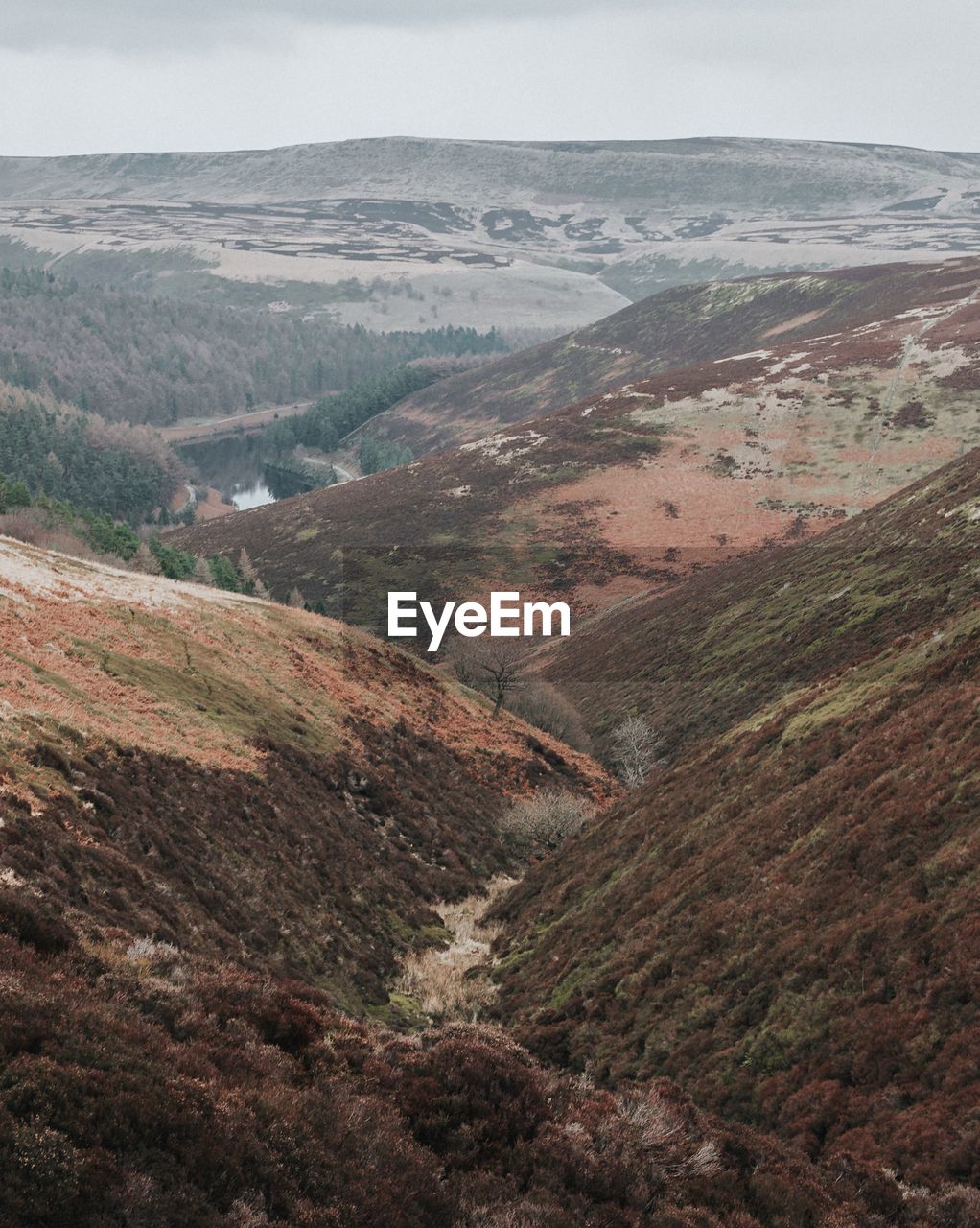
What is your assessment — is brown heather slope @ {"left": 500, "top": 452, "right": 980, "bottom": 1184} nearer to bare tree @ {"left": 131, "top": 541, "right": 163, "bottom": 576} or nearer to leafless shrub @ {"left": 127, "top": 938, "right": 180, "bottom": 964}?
leafless shrub @ {"left": 127, "top": 938, "right": 180, "bottom": 964}

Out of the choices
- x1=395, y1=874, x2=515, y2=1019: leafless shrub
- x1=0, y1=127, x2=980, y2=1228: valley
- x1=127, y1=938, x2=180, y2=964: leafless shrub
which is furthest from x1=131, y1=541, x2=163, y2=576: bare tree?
x1=127, y1=938, x2=180, y2=964: leafless shrub

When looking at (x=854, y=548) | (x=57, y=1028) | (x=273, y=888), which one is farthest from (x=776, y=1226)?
(x=854, y=548)

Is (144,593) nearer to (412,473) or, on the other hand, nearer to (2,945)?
(2,945)

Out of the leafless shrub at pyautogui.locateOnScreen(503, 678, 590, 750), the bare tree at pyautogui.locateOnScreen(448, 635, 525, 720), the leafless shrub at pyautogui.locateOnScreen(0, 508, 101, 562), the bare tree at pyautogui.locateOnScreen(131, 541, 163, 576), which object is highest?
the leafless shrub at pyautogui.locateOnScreen(0, 508, 101, 562)

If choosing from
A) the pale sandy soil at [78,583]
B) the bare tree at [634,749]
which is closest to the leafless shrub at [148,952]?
the pale sandy soil at [78,583]

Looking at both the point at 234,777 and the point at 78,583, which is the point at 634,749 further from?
the point at 78,583

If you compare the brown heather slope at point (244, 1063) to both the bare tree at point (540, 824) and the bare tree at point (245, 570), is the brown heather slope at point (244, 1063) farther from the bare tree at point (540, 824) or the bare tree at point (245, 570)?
the bare tree at point (245, 570)

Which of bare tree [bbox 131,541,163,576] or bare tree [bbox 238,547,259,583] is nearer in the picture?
bare tree [bbox 131,541,163,576]
